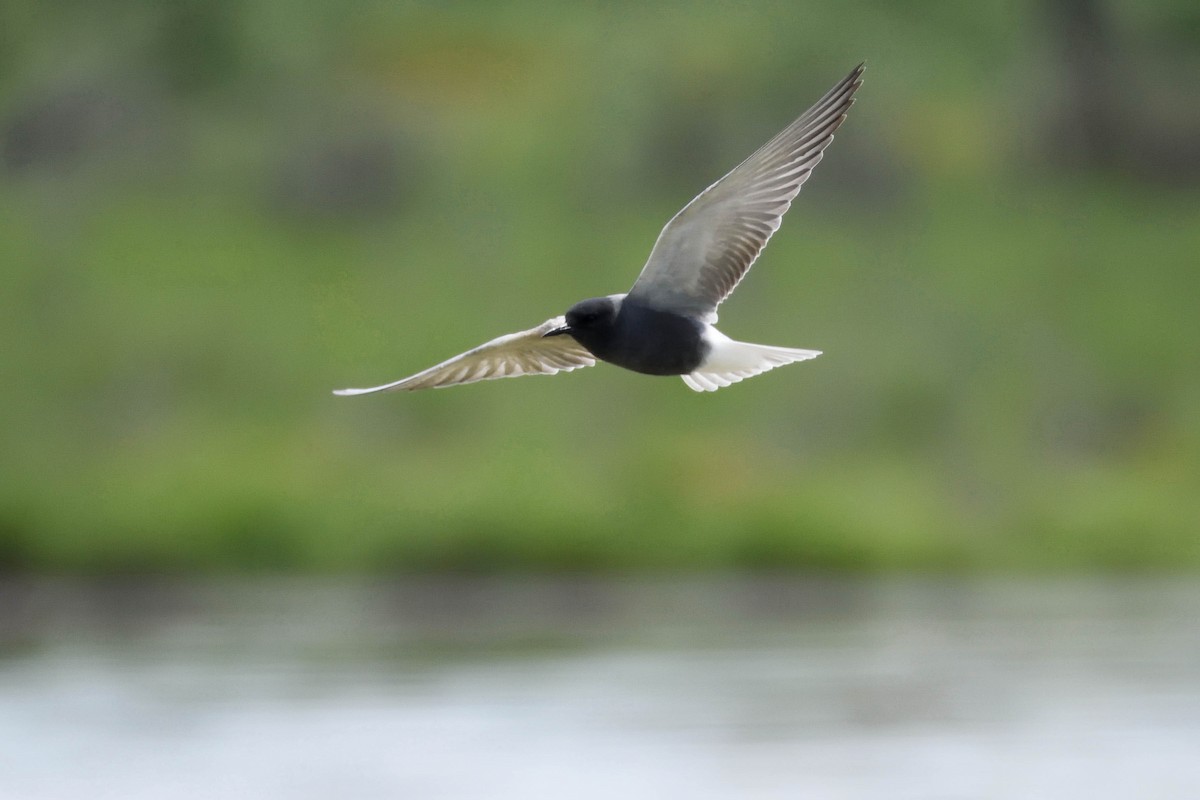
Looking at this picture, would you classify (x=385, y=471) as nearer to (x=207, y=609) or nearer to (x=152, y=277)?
(x=207, y=609)

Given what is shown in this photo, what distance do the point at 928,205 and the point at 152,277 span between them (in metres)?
7.90

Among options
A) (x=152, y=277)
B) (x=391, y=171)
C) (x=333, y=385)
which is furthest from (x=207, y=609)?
(x=391, y=171)

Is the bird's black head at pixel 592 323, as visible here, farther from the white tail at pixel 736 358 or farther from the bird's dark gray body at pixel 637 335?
the white tail at pixel 736 358

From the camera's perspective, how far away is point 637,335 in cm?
691

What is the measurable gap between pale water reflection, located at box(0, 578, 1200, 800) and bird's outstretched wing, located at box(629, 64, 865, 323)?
20.0 ft

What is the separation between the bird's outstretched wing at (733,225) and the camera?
7.25m

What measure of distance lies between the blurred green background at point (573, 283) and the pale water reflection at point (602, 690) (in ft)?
1.43

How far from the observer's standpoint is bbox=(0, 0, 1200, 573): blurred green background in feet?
60.4

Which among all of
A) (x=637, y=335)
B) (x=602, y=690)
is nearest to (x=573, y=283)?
(x=602, y=690)

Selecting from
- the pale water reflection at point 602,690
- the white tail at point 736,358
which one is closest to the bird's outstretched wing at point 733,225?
the white tail at point 736,358

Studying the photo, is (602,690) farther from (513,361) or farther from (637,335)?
(637,335)

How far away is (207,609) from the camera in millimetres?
17703

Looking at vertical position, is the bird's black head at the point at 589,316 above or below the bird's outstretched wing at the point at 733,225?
below

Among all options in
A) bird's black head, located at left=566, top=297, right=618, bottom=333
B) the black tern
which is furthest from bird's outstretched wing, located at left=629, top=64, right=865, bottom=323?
bird's black head, located at left=566, top=297, right=618, bottom=333
